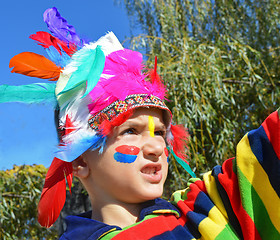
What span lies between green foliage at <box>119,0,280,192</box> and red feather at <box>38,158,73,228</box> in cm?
147

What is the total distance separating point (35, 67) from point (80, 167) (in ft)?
1.40

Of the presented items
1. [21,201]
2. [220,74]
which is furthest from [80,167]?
[21,201]

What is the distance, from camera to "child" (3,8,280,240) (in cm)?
109

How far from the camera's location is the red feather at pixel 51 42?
154 cm

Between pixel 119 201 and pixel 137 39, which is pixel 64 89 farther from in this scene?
pixel 137 39

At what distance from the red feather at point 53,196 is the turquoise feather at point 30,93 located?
0.77 ft

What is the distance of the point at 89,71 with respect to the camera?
1.35 metres

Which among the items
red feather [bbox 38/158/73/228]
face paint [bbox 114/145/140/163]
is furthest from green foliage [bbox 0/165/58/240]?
face paint [bbox 114/145/140/163]

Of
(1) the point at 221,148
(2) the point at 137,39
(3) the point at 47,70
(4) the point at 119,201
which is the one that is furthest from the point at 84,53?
(2) the point at 137,39

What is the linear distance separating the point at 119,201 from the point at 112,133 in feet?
0.75

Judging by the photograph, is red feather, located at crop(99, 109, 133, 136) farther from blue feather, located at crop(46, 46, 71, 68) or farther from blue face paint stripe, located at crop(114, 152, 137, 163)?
blue feather, located at crop(46, 46, 71, 68)

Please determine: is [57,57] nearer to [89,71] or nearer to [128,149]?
[89,71]

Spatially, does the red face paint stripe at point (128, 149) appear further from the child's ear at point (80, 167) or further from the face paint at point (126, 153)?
the child's ear at point (80, 167)

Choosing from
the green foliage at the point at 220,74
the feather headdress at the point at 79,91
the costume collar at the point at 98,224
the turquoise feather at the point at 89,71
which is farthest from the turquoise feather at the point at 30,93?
the green foliage at the point at 220,74
